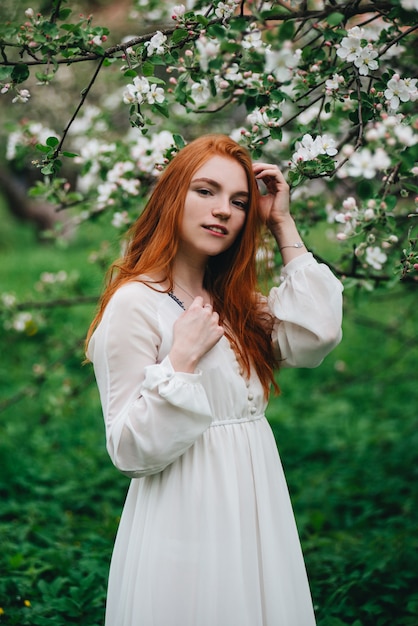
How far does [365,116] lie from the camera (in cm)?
202

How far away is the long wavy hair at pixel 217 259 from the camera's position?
2.00 metres

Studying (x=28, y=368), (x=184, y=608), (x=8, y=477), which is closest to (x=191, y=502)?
(x=184, y=608)

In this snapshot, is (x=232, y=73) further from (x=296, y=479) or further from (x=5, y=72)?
(x=296, y=479)

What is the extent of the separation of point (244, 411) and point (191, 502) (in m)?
0.31

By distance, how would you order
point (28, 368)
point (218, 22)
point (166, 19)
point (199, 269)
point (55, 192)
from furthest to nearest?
point (28, 368) → point (166, 19) → point (55, 192) → point (199, 269) → point (218, 22)

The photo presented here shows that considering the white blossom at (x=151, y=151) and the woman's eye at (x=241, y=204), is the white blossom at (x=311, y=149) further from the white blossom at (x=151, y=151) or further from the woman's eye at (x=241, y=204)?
the white blossom at (x=151, y=151)

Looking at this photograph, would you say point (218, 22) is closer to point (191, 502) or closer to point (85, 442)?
point (191, 502)

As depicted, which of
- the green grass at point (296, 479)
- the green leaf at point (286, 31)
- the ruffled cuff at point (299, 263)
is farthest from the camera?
the green grass at point (296, 479)

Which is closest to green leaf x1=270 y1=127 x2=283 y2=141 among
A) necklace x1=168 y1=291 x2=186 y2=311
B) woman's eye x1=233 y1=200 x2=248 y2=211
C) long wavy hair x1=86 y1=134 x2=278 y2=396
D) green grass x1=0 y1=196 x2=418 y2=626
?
long wavy hair x1=86 y1=134 x2=278 y2=396

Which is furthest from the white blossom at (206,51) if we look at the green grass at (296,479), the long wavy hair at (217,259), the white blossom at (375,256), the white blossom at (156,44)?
the green grass at (296,479)

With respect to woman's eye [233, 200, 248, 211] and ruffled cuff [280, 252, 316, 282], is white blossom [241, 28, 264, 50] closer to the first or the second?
woman's eye [233, 200, 248, 211]

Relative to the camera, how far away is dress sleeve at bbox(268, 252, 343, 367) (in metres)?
2.02

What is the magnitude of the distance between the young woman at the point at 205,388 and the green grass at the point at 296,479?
701mm

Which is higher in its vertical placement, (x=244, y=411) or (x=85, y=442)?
(x=244, y=411)
